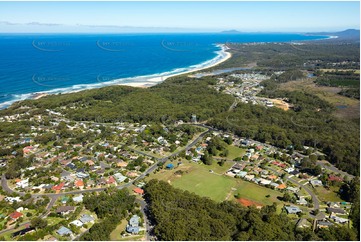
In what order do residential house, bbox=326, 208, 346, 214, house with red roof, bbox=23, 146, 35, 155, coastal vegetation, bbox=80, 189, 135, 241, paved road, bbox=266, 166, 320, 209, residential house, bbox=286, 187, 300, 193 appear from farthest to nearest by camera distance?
house with red roof, bbox=23, 146, 35, 155 < residential house, bbox=286, 187, 300, 193 < paved road, bbox=266, 166, 320, 209 < residential house, bbox=326, 208, 346, 214 < coastal vegetation, bbox=80, 189, 135, 241

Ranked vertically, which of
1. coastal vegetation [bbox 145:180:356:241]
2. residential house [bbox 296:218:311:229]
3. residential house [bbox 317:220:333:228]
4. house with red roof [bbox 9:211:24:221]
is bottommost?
house with red roof [bbox 9:211:24:221]

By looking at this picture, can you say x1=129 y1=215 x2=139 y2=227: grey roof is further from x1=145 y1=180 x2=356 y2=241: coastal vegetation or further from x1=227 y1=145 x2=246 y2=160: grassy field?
x1=227 y1=145 x2=246 y2=160: grassy field

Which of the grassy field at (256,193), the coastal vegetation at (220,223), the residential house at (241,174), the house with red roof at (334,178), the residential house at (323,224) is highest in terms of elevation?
the coastal vegetation at (220,223)

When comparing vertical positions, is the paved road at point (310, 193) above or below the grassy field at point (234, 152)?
above

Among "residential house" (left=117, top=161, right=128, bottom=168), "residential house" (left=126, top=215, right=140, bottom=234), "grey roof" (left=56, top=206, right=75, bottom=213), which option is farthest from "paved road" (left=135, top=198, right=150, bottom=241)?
"residential house" (left=117, top=161, right=128, bottom=168)

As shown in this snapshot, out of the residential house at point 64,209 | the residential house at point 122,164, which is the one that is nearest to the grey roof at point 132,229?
the residential house at point 64,209

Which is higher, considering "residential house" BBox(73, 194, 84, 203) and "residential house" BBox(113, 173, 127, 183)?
"residential house" BBox(113, 173, 127, 183)

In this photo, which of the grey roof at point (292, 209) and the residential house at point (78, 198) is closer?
the grey roof at point (292, 209)

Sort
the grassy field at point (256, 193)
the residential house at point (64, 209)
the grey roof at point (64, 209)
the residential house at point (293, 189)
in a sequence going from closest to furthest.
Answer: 1. the residential house at point (64, 209)
2. the grey roof at point (64, 209)
3. the grassy field at point (256, 193)
4. the residential house at point (293, 189)

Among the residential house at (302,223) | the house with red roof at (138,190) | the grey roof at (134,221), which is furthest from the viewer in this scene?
the house with red roof at (138,190)

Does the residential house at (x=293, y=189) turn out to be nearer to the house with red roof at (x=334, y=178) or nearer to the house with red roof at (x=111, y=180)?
the house with red roof at (x=334, y=178)
